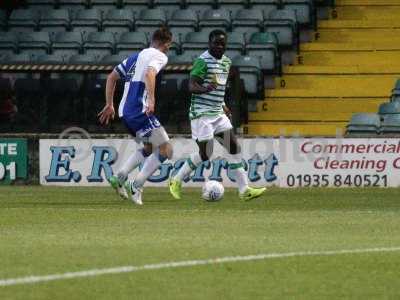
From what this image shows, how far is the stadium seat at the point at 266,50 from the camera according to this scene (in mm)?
26484

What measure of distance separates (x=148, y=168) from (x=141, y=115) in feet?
2.17

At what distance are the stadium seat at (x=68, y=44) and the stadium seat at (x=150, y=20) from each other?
1219 mm

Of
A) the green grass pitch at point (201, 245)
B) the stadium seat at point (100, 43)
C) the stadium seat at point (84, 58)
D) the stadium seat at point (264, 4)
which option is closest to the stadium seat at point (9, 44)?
the stadium seat at point (100, 43)

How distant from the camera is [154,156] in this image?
17.4 meters

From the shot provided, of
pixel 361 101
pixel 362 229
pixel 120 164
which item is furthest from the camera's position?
pixel 361 101

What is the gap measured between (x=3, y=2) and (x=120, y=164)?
26.5 ft

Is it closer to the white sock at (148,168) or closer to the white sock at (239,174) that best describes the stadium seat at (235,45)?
the white sock at (239,174)

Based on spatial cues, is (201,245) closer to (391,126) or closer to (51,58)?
(391,126)

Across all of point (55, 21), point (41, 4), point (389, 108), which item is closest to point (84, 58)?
point (55, 21)

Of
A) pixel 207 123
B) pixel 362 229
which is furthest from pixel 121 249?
pixel 207 123

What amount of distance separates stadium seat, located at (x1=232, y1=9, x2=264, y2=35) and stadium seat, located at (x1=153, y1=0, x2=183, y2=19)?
164 cm

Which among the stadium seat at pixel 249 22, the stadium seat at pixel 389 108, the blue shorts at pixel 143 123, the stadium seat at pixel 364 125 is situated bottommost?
the stadium seat at pixel 364 125

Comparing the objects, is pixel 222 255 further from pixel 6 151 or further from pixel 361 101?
pixel 361 101

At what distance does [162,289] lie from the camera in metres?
8.02
